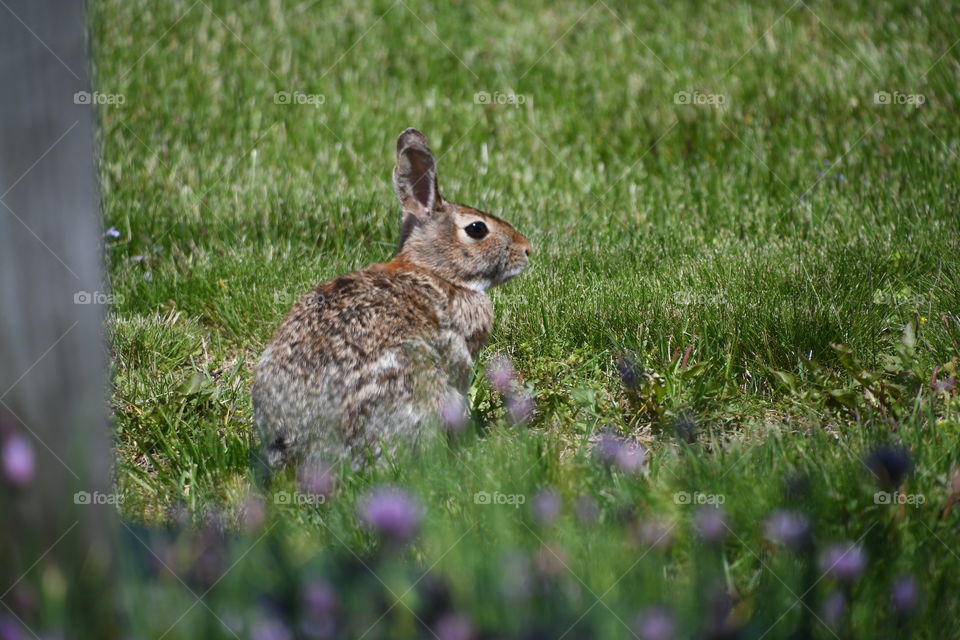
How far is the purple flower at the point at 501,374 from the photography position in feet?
14.0

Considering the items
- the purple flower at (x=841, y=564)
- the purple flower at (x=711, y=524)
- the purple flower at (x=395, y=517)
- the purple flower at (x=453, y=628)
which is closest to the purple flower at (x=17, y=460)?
the purple flower at (x=395, y=517)

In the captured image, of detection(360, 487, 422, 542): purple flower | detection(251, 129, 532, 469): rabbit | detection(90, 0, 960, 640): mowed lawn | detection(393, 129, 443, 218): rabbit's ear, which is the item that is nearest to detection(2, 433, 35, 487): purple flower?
detection(90, 0, 960, 640): mowed lawn

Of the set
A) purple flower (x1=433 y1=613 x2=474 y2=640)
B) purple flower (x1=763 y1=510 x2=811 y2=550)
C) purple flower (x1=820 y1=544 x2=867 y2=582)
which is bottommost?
purple flower (x1=433 y1=613 x2=474 y2=640)

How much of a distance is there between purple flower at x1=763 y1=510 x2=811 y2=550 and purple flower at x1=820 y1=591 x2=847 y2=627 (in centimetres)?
19

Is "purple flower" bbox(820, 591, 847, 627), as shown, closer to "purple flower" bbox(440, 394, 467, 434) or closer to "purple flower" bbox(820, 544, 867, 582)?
"purple flower" bbox(820, 544, 867, 582)

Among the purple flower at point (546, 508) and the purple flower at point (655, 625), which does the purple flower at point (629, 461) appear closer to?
the purple flower at point (546, 508)

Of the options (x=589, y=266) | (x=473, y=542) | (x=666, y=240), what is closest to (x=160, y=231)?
(x=589, y=266)

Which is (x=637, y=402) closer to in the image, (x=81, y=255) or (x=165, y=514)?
(x=165, y=514)

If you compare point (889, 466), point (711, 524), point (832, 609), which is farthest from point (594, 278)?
point (832, 609)

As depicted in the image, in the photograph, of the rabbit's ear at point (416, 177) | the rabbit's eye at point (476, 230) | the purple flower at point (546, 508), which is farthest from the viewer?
the rabbit's eye at point (476, 230)

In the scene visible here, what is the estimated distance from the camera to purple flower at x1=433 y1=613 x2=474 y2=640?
7.48 feet

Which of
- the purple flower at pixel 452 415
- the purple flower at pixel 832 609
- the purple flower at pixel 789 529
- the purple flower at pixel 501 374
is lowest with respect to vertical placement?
the purple flower at pixel 832 609

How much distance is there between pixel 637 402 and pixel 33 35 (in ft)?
9.81

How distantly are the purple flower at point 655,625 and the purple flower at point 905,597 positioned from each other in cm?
65
